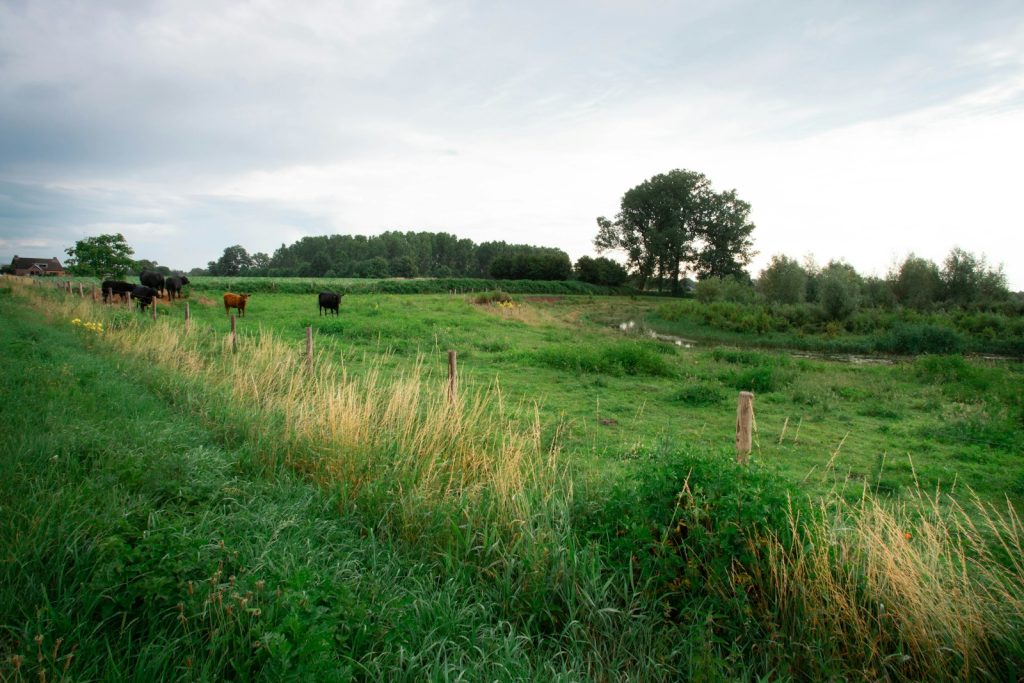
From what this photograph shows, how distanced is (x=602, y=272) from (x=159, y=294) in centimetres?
5263

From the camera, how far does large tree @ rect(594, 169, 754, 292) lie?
66.1 metres

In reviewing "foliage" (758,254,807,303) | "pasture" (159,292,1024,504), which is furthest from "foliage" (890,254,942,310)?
"pasture" (159,292,1024,504)

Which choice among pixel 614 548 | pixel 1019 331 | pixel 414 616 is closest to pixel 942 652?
pixel 614 548

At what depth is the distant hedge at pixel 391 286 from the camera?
44.2 metres

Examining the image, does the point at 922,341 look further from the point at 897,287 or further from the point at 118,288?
the point at 118,288

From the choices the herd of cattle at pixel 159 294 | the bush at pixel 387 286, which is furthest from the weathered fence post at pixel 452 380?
the bush at pixel 387 286

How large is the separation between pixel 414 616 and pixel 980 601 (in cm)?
374

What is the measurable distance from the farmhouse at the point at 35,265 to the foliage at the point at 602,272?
238 feet

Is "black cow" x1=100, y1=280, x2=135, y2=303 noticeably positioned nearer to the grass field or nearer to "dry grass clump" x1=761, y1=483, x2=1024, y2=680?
the grass field

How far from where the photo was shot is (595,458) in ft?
23.1

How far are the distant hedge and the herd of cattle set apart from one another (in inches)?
397

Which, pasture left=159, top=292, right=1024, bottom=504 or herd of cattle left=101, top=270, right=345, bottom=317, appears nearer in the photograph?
pasture left=159, top=292, right=1024, bottom=504

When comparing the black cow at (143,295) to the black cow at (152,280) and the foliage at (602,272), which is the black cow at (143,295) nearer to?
the black cow at (152,280)

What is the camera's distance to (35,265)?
82.7m
